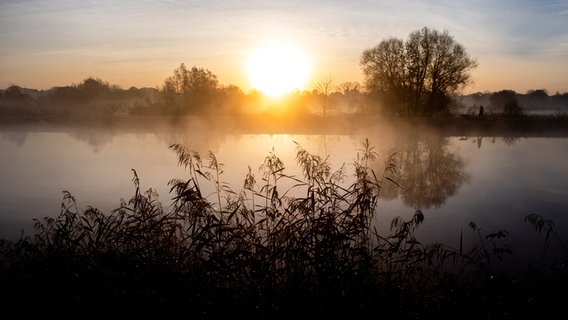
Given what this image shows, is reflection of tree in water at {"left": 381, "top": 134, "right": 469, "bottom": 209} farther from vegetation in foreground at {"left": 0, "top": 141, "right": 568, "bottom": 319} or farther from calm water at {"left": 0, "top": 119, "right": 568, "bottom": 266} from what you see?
vegetation in foreground at {"left": 0, "top": 141, "right": 568, "bottom": 319}

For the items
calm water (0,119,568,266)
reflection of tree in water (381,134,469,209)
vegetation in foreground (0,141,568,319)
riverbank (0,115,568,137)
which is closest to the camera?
vegetation in foreground (0,141,568,319)

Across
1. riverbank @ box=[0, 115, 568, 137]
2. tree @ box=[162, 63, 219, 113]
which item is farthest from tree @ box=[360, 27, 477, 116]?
tree @ box=[162, 63, 219, 113]

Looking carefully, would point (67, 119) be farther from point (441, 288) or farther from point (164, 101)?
point (441, 288)

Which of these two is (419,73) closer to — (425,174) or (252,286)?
(425,174)

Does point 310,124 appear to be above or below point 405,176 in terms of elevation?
above

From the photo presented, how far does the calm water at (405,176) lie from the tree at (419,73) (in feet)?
28.8

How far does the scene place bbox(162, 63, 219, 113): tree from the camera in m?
57.0

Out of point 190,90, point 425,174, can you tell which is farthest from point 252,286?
point 190,90

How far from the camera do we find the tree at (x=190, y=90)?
2245 inches

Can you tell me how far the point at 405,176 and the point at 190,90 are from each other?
45.2 meters

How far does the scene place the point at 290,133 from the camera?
42.6 metres

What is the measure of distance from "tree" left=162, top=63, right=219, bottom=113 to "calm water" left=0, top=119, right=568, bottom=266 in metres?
23.2

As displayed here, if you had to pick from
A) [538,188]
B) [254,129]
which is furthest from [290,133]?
[538,188]

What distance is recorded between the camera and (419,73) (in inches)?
1660
